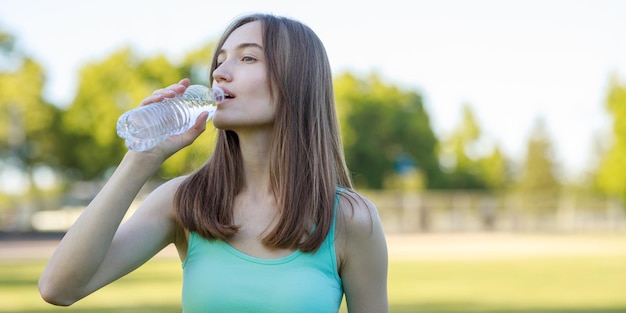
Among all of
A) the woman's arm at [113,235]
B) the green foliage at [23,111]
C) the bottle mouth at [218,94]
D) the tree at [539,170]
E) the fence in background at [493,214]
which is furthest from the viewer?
the tree at [539,170]

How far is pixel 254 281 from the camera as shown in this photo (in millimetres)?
2361

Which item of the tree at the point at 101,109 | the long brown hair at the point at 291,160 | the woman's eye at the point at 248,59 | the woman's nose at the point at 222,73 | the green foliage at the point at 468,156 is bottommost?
the green foliage at the point at 468,156

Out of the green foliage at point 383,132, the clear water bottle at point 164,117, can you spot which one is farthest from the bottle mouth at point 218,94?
the green foliage at point 383,132

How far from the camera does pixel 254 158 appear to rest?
263cm

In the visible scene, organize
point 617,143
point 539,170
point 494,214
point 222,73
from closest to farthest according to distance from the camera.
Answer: point 222,73 < point 617,143 < point 494,214 < point 539,170

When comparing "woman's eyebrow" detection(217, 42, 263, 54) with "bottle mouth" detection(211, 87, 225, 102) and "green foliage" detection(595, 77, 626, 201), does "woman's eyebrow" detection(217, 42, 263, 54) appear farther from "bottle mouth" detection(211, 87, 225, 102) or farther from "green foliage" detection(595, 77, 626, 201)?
"green foliage" detection(595, 77, 626, 201)

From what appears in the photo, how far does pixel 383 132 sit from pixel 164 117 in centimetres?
6174

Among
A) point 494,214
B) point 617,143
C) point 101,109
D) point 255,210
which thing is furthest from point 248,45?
point 494,214

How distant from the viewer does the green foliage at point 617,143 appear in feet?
165

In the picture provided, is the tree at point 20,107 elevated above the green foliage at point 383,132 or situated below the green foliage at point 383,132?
above

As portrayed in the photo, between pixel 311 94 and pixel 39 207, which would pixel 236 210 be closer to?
pixel 311 94

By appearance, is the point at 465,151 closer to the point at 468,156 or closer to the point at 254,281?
the point at 468,156

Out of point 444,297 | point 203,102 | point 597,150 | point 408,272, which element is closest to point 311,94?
Answer: point 203,102

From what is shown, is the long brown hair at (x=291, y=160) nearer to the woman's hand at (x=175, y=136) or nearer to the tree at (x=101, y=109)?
the woman's hand at (x=175, y=136)
